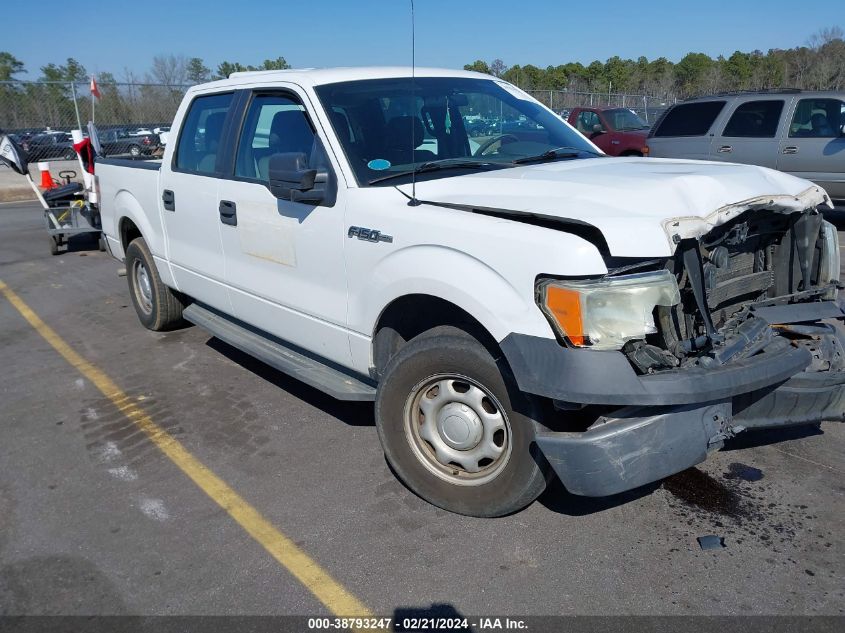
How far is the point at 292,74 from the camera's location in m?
4.30

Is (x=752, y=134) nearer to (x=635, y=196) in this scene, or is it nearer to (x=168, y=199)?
(x=168, y=199)

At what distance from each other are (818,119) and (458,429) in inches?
398

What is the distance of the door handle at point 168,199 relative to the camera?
17.4 feet

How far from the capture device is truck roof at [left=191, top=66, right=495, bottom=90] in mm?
4168

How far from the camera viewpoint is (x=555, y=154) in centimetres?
431

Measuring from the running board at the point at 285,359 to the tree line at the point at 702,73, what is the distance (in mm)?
43745

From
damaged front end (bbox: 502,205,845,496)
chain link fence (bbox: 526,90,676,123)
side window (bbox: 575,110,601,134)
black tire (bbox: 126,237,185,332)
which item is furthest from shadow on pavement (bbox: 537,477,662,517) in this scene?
chain link fence (bbox: 526,90,676,123)

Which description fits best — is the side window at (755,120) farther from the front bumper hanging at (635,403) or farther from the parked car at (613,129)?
the front bumper hanging at (635,403)

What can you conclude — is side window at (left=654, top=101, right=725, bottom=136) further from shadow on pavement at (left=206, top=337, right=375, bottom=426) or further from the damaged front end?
the damaged front end

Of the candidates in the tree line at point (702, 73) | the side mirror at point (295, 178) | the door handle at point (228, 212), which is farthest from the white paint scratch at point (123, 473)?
the tree line at point (702, 73)

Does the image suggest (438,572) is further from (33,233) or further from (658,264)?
(33,233)

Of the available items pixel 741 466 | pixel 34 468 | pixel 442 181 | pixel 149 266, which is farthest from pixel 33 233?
pixel 741 466

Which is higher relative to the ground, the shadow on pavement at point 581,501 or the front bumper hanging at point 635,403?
the front bumper hanging at point 635,403

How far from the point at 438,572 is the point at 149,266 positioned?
413cm
